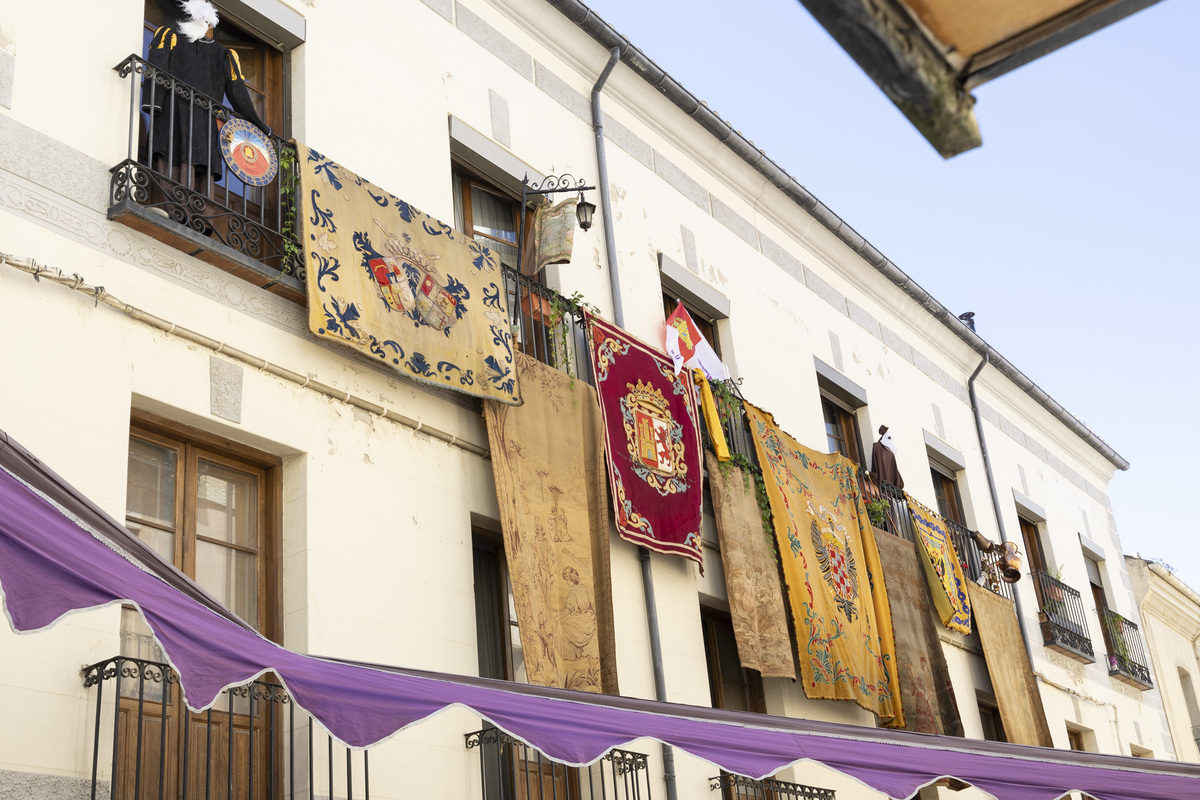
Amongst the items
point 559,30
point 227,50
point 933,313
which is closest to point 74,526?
point 227,50

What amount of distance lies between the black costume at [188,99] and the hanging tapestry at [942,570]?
762 centimetres

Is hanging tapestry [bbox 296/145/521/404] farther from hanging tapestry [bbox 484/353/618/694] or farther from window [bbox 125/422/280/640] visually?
window [bbox 125/422/280/640]

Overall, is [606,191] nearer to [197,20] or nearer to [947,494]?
[197,20]

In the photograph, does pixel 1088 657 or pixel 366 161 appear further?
pixel 1088 657

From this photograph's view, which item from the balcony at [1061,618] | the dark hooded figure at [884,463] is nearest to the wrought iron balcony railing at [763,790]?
the dark hooded figure at [884,463]

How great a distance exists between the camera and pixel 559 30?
999 cm

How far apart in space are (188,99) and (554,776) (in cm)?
420

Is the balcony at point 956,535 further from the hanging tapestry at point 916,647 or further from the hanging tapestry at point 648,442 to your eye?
the hanging tapestry at point 648,442

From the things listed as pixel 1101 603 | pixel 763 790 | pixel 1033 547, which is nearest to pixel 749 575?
pixel 763 790

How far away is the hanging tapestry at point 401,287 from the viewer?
6695 mm

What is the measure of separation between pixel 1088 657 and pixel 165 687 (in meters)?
12.7

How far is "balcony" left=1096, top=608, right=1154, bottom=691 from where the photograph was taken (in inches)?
635

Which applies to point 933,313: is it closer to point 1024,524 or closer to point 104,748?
point 1024,524

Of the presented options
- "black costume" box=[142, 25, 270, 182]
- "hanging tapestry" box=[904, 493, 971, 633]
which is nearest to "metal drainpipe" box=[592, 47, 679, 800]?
"black costume" box=[142, 25, 270, 182]
